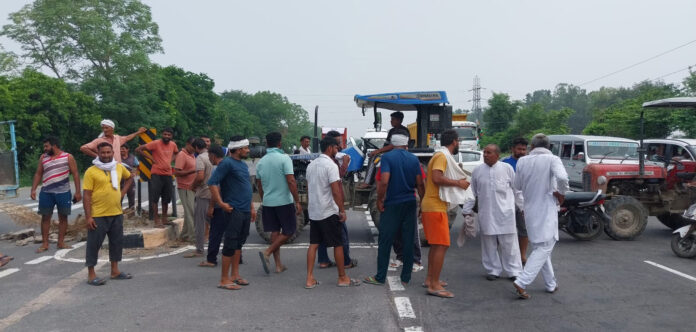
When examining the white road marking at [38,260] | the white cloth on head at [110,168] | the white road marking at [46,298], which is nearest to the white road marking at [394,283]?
the white cloth on head at [110,168]

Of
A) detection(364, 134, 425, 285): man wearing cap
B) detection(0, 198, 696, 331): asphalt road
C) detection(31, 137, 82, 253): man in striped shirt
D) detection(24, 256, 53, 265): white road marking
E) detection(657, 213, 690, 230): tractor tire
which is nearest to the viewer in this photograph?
detection(0, 198, 696, 331): asphalt road

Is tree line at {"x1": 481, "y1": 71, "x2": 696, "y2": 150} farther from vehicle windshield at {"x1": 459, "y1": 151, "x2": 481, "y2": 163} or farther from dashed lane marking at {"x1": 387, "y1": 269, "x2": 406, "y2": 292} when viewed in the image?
dashed lane marking at {"x1": 387, "y1": 269, "x2": 406, "y2": 292}

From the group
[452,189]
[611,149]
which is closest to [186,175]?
[452,189]

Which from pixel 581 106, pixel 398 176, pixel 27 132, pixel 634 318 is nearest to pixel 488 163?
pixel 398 176

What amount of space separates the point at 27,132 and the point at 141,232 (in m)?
26.7

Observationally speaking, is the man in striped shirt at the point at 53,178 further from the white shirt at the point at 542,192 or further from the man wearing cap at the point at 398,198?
the white shirt at the point at 542,192

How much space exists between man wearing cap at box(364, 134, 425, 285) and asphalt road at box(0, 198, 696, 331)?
1.20 ft

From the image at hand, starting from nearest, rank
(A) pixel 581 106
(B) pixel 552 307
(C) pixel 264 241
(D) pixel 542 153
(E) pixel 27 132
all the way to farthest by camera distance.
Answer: (B) pixel 552 307
(D) pixel 542 153
(C) pixel 264 241
(E) pixel 27 132
(A) pixel 581 106

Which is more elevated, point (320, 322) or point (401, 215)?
point (401, 215)

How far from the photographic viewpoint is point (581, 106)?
133 meters

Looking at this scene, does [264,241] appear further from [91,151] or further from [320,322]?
[320,322]

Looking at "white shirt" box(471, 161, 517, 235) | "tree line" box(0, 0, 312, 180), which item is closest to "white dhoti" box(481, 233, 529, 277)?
"white shirt" box(471, 161, 517, 235)

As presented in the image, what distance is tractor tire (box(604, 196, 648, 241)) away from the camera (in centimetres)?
955

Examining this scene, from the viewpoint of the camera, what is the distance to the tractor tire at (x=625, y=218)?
31.3ft
